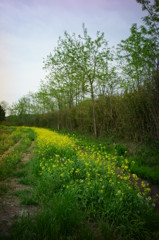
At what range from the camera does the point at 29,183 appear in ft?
14.5

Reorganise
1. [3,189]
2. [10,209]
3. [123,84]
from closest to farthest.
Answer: [10,209] → [3,189] → [123,84]

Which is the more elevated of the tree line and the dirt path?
the tree line

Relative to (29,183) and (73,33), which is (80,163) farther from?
(73,33)

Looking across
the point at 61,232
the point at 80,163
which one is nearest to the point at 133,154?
the point at 80,163

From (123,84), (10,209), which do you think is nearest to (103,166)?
(10,209)

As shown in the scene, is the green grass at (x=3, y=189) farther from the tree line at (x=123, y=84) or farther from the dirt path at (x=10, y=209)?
the tree line at (x=123, y=84)

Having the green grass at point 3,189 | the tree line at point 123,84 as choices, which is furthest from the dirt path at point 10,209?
the tree line at point 123,84

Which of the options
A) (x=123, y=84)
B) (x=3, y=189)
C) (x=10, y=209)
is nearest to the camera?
(x=10, y=209)

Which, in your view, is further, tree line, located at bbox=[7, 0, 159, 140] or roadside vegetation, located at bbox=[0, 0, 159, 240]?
tree line, located at bbox=[7, 0, 159, 140]

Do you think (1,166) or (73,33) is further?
(73,33)

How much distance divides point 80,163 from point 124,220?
223cm

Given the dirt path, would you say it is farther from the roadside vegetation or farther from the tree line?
the tree line

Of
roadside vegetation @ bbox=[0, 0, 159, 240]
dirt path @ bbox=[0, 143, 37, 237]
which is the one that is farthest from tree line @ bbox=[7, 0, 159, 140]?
dirt path @ bbox=[0, 143, 37, 237]

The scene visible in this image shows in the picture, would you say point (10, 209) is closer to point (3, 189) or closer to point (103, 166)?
point (3, 189)
